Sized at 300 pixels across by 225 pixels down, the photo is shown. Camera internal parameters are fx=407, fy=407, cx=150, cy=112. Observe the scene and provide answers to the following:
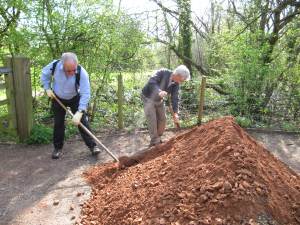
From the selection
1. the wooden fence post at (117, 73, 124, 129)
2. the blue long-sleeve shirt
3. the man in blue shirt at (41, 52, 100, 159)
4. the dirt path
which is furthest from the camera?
the wooden fence post at (117, 73, 124, 129)

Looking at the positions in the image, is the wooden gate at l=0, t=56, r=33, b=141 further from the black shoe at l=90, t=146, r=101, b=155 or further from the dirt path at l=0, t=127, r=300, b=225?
the black shoe at l=90, t=146, r=101, b=155

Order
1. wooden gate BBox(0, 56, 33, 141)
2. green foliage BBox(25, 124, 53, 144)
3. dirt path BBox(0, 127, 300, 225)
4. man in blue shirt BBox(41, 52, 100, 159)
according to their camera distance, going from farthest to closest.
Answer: green foliage BBox(25, 124, 53, 144) < wooden gate BBox(0, 56, 33, 141) < man in blue shirt BBox(41, 52, 100, 159) < dirt path BBox(0, 127, 300, 225)

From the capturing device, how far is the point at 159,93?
614 centimetres

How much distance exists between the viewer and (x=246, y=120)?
30.1 feet

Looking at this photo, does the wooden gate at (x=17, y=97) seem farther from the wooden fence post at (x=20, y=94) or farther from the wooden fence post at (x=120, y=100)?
the wooden fence post at (x=120, y=100)

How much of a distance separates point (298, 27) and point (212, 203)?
830cm

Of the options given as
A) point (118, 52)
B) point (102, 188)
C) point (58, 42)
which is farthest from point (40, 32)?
point (102, 188)

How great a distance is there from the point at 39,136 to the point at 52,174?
1686mm

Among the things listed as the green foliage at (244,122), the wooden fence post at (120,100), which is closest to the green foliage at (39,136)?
the wooden fence post at (120,100)

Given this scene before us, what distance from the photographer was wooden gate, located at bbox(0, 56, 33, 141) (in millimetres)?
7145

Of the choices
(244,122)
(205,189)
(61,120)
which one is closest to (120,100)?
(61,120)

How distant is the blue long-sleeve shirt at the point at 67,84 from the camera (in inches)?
237

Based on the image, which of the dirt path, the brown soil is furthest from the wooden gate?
the brown soil

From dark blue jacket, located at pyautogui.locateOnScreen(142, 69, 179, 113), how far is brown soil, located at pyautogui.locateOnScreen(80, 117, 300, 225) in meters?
1.37
